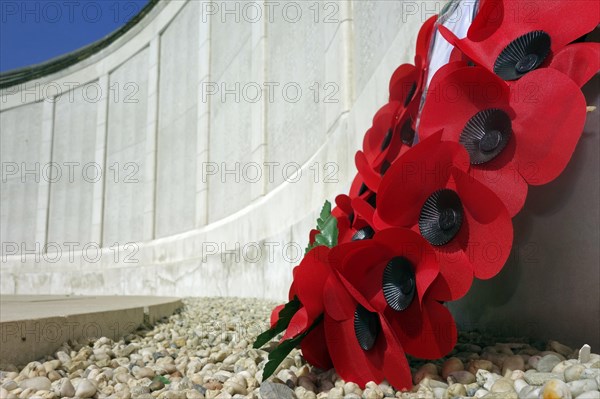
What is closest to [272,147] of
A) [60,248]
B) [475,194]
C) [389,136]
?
[389,136]

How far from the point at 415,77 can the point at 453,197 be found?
3.87 ft

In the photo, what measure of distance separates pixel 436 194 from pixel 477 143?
208 millimetres

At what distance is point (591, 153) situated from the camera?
165cm

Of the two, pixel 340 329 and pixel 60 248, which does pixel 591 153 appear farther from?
pixel 60 248

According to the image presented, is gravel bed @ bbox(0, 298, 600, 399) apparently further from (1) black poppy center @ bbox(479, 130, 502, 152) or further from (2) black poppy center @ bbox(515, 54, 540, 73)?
(2) black poppy center @ bbox(515, 54, 540, 73)

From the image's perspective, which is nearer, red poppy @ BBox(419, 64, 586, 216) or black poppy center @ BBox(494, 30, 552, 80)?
red poppy @ BBox(419, 64, 586, 216)

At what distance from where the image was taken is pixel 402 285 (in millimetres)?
1618

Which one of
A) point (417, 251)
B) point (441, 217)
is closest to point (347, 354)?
point (417, 251)

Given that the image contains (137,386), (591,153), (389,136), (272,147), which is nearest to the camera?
(591,153)

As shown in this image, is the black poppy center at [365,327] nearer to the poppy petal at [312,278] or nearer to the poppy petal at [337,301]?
the poppy petal at [337,301]

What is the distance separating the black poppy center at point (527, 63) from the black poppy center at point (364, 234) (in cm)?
71

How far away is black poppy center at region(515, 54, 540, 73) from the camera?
1.65m

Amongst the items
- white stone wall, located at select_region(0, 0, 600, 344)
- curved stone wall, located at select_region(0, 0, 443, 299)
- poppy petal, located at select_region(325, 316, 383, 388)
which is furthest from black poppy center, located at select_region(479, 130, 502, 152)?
curved stone wall, located at select_region(0, 0, 443, 299)

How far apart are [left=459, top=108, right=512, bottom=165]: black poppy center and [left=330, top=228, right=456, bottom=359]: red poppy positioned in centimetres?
34
